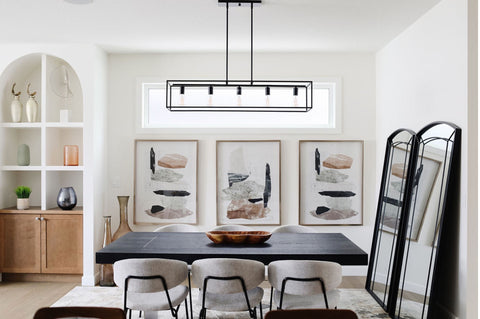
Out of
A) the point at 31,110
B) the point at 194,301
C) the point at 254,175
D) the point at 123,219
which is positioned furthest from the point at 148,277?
the point at 31,110

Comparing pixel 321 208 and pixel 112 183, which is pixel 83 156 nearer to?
pixel 112 183

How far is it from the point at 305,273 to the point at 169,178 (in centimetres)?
281

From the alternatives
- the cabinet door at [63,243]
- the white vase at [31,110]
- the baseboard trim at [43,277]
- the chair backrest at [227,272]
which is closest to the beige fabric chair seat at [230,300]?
the chair backrest at [227,272]

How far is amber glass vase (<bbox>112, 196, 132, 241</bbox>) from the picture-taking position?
16.8 ft

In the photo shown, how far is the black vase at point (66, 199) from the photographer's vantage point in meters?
5.09

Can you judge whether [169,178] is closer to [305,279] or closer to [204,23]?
[204,23]

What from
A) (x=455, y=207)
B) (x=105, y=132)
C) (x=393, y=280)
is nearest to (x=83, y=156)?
(x=105, y=132)

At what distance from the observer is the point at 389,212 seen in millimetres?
4496

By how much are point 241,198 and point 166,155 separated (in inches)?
40.1

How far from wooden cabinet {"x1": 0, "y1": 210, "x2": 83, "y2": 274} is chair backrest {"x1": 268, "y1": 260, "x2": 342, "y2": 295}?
2806 millimetres

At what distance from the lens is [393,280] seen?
13.1 feet

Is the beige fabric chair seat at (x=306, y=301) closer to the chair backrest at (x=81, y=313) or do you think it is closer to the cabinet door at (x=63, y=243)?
the chair backrest at (x=81, y=313)

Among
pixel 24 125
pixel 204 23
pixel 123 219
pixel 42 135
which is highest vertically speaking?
pixel 204 23

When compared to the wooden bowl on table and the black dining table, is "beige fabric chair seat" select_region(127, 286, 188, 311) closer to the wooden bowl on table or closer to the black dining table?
the black dining table
